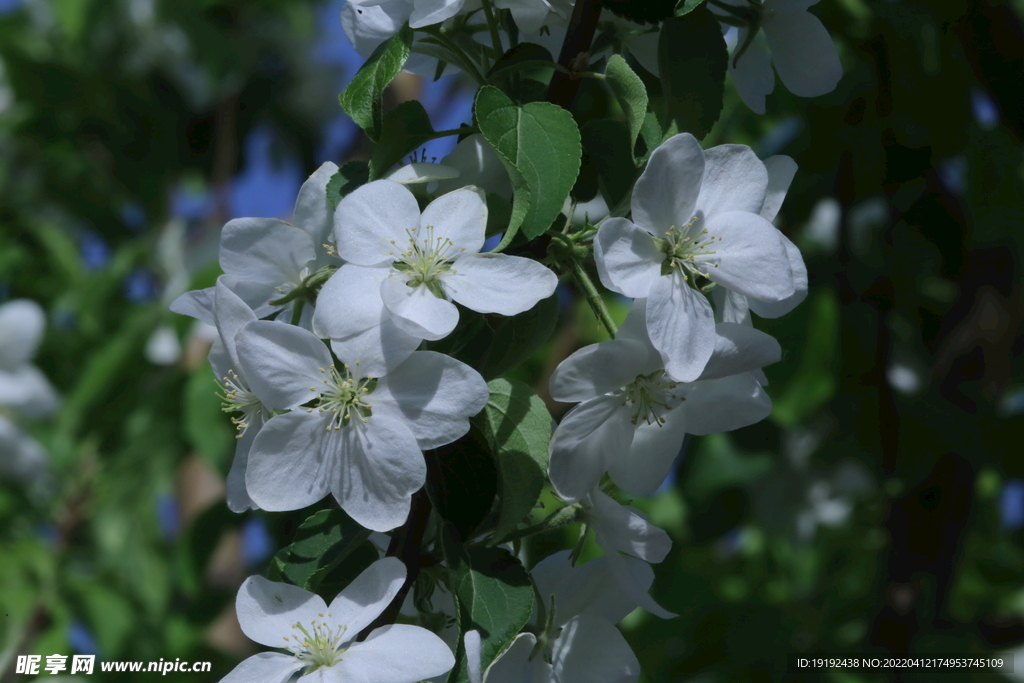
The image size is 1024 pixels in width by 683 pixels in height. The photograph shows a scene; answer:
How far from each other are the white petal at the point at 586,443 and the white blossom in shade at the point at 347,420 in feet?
0.24

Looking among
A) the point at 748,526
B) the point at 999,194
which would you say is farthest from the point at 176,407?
the point at 999,194

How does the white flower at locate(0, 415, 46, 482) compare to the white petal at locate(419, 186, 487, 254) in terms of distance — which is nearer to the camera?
the white petal at locate(419, 186, 487, 254)

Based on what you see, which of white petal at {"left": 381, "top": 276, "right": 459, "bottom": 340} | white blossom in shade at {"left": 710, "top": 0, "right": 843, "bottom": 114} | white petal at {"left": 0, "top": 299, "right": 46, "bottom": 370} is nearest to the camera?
white petal at {"left": 381, "top": 276, "right": 459, "bottom": 340}

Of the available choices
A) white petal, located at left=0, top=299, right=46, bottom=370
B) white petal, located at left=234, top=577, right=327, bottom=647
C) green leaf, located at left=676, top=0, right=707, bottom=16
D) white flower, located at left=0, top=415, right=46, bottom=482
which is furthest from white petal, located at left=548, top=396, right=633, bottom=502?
white flower, located at left=0, top=415, right=46, bottom=482

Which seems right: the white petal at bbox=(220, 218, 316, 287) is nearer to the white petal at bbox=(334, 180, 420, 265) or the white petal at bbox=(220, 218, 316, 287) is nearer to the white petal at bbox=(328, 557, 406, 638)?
the white petal at bbox=(334, 180, 420, 265)

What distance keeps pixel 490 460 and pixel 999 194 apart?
1153 millimetres

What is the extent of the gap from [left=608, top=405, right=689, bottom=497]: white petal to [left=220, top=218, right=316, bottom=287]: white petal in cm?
32

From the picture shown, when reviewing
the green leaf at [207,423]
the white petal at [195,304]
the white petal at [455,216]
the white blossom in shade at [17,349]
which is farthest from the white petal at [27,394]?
the white petal at [455,216]

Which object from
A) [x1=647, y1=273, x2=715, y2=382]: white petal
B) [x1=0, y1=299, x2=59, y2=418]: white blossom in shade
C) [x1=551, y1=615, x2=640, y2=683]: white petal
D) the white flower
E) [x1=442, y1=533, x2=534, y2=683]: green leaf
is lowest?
the white flower

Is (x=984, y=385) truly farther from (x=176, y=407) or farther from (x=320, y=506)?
(x=176, y=407)

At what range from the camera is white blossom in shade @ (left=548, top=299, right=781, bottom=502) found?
0.66 metres

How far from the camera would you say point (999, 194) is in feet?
4.75

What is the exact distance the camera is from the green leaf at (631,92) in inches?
28.7

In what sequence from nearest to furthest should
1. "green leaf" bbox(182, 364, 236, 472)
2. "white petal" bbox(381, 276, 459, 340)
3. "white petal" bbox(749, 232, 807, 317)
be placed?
→ "white petal" bbox(381, 276, 459, 340)
"white petal" bbox(749, 232, 807, 317)
"green leaf" bbox(182, 364, 236, 472)
